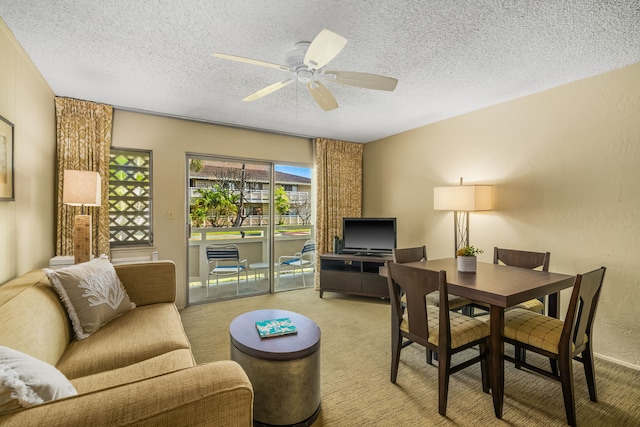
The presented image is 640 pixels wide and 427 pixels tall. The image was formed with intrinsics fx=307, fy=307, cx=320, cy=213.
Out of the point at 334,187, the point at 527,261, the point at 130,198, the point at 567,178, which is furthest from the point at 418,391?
the point at 130,198

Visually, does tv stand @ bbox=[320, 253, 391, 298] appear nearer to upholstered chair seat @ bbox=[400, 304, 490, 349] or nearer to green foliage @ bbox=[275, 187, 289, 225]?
green foliage @ bbox=[275, 187, 289, 225]

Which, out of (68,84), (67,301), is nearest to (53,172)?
(68,84)

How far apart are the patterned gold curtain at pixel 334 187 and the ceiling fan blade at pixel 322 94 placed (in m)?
2.34

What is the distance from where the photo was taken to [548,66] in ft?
7.95

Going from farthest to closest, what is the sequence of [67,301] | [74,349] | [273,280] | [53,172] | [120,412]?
[273,280] < [53,172] < [67,301] < [74,349] < [120,412]

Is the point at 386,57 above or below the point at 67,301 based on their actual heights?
above

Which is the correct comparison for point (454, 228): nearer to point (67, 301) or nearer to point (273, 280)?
point (273, 280)

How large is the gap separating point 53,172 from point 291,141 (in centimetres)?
282

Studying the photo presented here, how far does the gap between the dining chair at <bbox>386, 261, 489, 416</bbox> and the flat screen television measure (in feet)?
6.85

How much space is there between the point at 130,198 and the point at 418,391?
358 cm

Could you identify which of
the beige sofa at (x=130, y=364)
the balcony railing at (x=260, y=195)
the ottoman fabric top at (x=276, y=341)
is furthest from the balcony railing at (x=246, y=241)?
the ottoman fabric top at (x=276, y=341)

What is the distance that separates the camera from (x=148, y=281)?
8.05 feet

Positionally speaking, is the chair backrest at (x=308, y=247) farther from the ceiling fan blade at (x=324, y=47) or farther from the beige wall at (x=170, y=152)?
the ceiling fan blade at (x=324, y=47)

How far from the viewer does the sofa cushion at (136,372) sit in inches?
52.9
